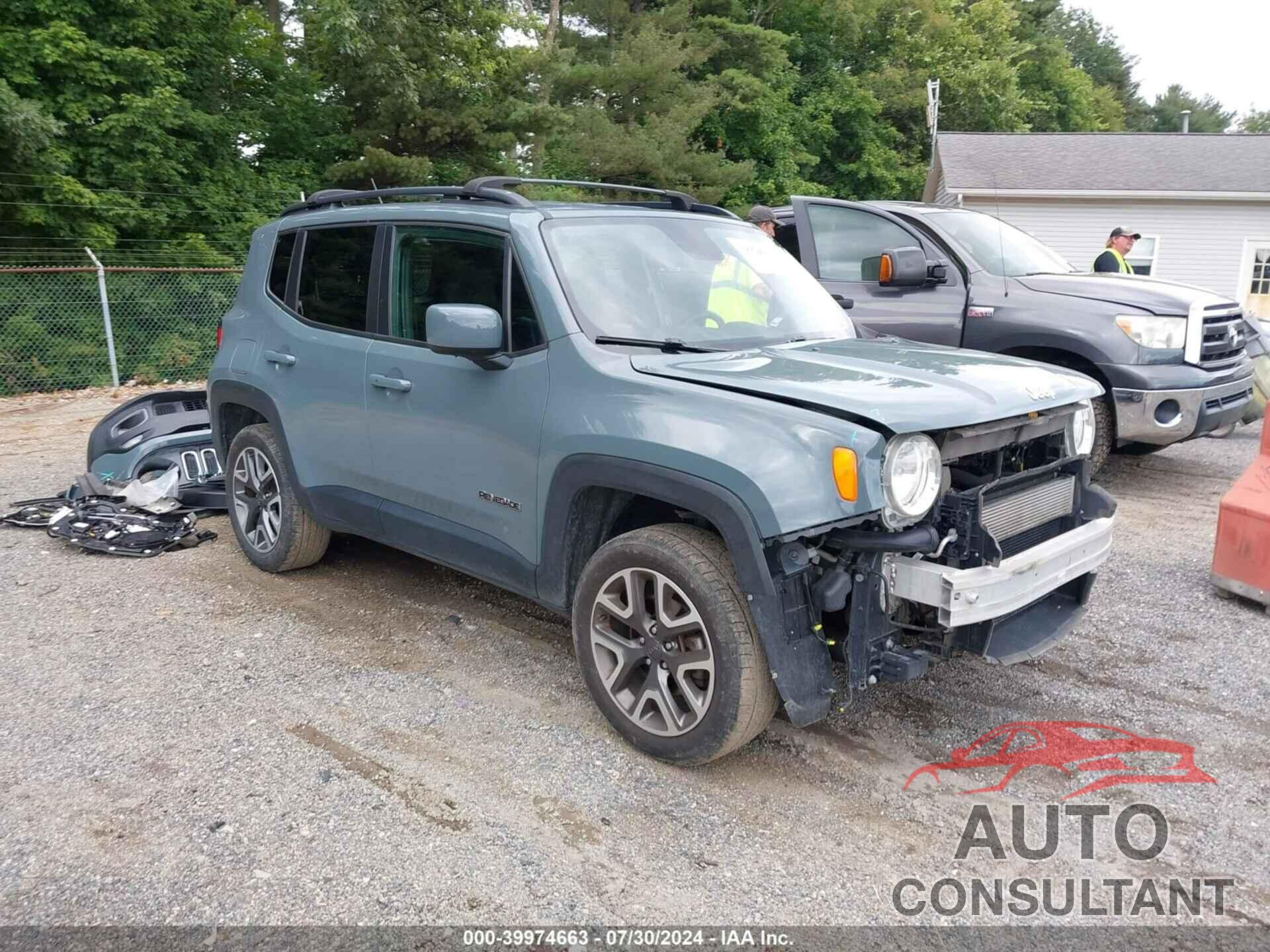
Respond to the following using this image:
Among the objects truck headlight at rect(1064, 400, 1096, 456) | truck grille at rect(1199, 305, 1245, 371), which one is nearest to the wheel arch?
truck headlight at rect(1064, 400, 1096, 456)

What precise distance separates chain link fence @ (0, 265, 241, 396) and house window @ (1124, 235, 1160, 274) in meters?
19.8

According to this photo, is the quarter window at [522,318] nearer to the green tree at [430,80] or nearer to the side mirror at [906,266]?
the side mirror at [906,266]

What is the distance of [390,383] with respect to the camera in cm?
428

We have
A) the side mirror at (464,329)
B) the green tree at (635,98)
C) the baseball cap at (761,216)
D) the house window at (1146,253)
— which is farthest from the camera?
the green tree at (635,98)

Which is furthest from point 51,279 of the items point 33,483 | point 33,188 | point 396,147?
point 396,147

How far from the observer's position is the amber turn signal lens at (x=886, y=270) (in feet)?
21.1

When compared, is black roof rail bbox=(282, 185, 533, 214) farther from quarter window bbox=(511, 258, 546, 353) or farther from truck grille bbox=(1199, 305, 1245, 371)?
truck grille bbox=(1199, 305, 1245, 371)

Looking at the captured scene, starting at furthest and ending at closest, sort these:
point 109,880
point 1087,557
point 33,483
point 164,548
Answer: point 33,483
point 164,548
point 1087,557
point 109,880

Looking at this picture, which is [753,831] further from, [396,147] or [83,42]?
[396,147]

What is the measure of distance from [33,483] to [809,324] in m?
6.62

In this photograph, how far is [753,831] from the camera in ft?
10.0

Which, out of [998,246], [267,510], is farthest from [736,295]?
[998,246]

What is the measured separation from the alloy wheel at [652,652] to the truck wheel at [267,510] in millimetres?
2278

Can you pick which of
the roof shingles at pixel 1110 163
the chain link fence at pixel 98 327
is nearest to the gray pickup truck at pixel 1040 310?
the chain link fence at pixel 98 327
